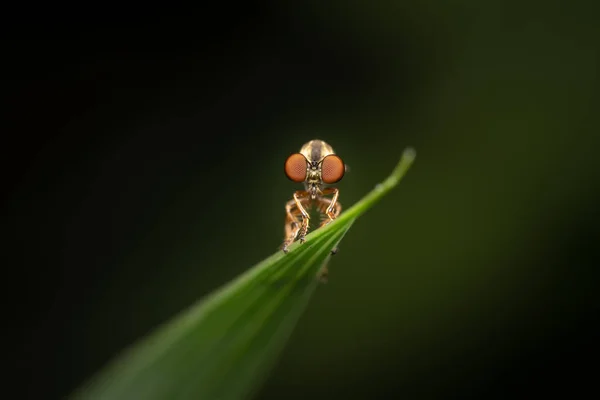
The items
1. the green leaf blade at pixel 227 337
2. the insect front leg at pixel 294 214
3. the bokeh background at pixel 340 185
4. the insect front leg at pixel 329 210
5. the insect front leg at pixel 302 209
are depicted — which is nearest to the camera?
the green leaf blade at pixel 227 337

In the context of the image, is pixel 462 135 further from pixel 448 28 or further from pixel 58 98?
pixel 58 98

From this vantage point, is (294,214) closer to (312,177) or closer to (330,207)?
(312,177)

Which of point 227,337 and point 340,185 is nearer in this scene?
point 227,337

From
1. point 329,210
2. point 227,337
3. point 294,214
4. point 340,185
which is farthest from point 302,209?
point 340,185

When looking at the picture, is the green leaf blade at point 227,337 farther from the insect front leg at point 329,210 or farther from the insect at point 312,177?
the insect at point 312,177

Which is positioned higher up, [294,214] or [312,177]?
[312,177]

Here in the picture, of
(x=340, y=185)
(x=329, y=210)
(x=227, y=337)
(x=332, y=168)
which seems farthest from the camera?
(x=340, y=185)

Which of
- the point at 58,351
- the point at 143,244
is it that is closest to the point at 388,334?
the point at 143,244

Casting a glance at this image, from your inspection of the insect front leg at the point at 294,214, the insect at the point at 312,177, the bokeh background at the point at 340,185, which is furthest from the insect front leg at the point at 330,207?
the bokeh background at the point at 340,185
